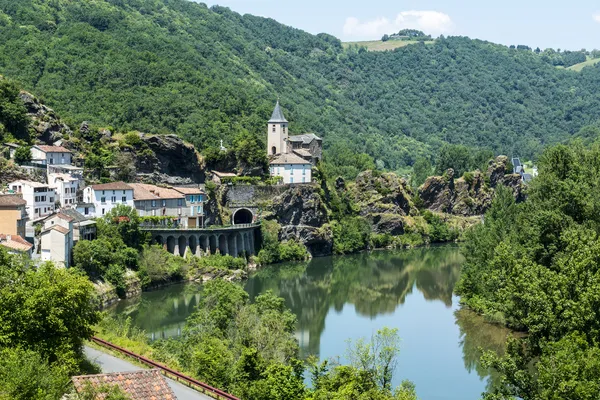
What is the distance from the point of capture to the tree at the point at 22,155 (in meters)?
80.6

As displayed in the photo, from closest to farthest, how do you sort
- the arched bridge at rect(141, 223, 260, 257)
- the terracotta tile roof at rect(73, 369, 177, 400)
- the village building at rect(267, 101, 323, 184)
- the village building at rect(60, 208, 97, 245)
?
1. the terracotta tile roof at rect(73, 369, 177, 400)
2. the village building at rect(60, 208, 97, 245)
3. the arched bridge at rect(141, 223, 260, 257)
4. the village building at rect(267, 101, 323, 184)

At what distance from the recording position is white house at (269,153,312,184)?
105 meters

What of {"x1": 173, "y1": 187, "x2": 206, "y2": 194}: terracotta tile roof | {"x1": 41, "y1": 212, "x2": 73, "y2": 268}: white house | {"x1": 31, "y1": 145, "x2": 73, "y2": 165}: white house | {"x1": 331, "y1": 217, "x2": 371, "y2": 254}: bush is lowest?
{"x1": 331, "y1": 217, "x2": 371, "y2": 254}: bush

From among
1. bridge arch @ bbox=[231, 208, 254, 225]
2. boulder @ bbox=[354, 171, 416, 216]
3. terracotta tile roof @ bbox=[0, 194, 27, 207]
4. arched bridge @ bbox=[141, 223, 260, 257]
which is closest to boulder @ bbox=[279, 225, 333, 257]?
bridge arch @ bbox=[231, 208, 254, 225]

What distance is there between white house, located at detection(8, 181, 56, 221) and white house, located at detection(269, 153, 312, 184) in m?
34.4

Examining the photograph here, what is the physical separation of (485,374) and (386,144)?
150636 millimetres

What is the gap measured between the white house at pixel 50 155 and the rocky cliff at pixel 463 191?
59672mm

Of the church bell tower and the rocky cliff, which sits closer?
the church bell tower

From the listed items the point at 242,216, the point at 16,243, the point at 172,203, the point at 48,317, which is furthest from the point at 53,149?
the point at 48,317

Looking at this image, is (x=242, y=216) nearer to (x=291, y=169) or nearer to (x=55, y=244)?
(x=291, y=169)

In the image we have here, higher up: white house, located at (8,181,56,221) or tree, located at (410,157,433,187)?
white house, located at (8,181,56,221)

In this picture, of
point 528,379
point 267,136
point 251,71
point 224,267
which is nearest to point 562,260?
point 528,379

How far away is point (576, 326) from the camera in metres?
34.5

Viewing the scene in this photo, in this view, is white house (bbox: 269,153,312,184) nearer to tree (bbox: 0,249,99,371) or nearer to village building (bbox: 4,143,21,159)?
village building (bbox: 4,143,21,159)
